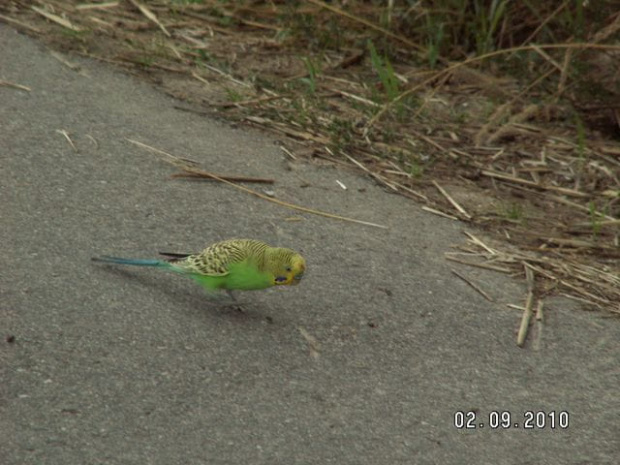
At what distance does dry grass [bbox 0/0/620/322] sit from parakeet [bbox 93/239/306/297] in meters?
1.20

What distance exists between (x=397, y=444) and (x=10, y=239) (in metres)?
1.97

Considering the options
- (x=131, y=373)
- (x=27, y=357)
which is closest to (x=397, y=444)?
(x=131, y=373)

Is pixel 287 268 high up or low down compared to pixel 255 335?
up

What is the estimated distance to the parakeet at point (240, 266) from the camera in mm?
4113

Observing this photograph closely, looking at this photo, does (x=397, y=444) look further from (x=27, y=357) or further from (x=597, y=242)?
(x=597, y=242)

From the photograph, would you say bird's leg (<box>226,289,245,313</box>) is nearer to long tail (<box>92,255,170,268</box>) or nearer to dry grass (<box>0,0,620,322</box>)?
long tail (<box>92,255,170,268</box>)

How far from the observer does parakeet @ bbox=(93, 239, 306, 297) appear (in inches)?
162

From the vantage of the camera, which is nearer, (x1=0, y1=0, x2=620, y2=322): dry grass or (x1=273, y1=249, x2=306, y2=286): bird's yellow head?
(x1=273, y1=249, x2=306, y2=286): bird's yellow head

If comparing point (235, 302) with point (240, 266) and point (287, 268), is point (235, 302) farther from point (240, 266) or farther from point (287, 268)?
point (287, 268)

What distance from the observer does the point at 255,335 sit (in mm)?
4109

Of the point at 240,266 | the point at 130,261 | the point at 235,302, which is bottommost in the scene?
the point at 235,302
